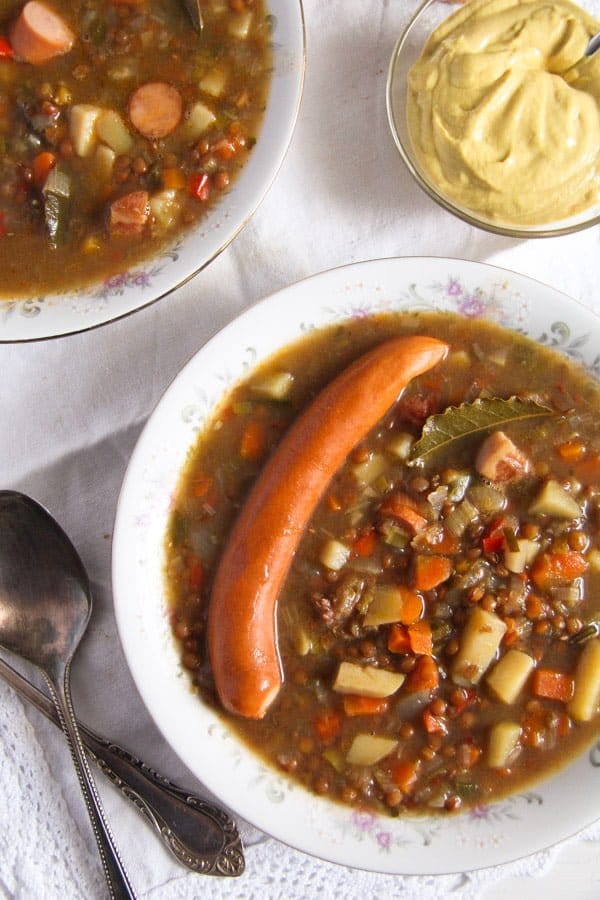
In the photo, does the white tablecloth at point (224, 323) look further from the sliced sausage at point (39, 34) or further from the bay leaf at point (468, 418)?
the sliced sausage at point (39, 34)

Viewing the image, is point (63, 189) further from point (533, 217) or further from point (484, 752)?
point (484, 752)

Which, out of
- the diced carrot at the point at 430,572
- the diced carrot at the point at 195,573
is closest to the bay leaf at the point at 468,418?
the diced carrot at the point at 430,572

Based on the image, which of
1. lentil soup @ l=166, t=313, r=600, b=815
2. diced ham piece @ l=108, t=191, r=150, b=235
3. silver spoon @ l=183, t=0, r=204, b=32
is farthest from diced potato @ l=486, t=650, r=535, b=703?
silver spoon @ l=183, t=0, r=204, b=32

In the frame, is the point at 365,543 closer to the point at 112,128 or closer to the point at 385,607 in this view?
→ the point at 385,607

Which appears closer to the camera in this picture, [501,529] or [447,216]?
[501,529]

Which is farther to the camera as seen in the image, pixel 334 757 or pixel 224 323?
pixel 224 323

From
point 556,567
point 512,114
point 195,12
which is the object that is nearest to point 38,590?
point 556,567

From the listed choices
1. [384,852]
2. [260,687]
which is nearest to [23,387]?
[260,687]
